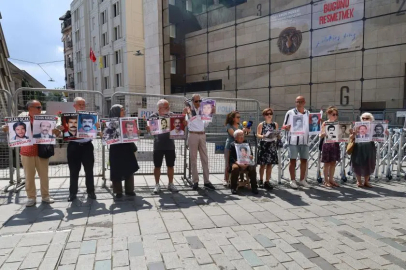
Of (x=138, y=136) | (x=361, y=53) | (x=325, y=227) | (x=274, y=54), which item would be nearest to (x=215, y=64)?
(x=274, y=54)

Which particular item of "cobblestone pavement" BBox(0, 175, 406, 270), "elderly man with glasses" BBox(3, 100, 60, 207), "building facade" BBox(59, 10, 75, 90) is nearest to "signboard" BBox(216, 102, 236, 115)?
"cobblestone pavement" BBox(0, 175, 406, 270)

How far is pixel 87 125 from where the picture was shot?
16.0 ft

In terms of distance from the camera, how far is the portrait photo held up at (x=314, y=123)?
6062mm

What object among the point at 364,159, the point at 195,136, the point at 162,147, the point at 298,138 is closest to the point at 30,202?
the point at 162,147

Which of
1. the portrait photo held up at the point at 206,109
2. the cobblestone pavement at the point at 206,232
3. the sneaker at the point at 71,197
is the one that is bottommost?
the cobblestone pavement at the point at 206,232

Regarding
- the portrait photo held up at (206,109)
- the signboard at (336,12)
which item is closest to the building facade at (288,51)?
the signboard at (336,12)

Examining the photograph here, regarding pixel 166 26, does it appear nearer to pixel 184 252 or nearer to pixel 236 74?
pixel 236 74

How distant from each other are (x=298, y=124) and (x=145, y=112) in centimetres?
325

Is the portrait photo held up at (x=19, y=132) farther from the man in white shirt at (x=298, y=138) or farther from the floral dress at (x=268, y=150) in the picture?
the man in white shirt at (x=298, y=138)

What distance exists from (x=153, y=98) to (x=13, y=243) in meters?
3.87

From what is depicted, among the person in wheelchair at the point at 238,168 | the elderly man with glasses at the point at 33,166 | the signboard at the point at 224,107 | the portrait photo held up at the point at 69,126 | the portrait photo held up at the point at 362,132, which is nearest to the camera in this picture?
the elderly man with glasses at the point at 33,166

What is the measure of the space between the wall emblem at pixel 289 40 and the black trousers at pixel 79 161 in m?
16.3

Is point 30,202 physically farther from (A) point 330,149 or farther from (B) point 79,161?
(A) point 330,149

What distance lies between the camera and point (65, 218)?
4.19 metres
